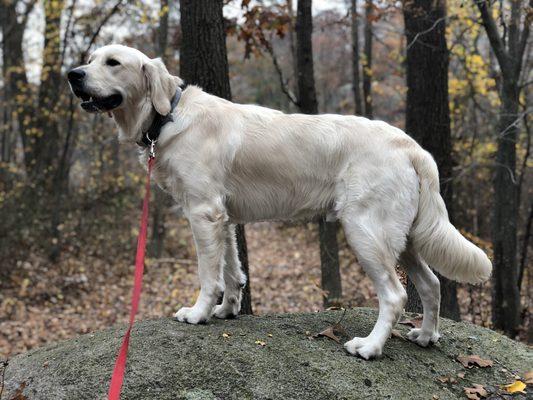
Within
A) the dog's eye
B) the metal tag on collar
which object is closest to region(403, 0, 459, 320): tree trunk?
the metal tag on collar

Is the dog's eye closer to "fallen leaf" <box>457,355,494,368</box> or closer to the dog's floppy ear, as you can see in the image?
the dog's floppy ear

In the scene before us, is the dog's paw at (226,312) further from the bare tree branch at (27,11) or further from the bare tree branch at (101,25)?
the bare tree branch at (27,11)

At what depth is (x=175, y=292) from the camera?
10.8m

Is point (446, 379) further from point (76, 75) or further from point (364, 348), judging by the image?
point (76, 75)

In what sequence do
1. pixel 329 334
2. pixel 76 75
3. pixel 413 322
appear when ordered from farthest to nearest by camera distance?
pixel 413 322 < pixel 329 334 < pixel 76 75

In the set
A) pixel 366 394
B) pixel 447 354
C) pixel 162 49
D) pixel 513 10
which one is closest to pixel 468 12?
pixel 513 10

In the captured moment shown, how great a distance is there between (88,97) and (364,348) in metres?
2.52

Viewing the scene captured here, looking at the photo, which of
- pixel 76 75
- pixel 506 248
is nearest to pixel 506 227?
pixel 506 248

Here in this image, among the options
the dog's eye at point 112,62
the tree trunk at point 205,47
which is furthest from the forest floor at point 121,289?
the dog's eye at point 112,62

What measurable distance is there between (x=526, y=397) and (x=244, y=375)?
1979mm

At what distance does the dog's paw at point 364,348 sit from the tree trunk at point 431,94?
4086mm

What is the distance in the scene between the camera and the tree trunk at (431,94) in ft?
24.6

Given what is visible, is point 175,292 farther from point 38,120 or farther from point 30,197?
point 38,120

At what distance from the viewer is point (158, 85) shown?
3.94 metres
